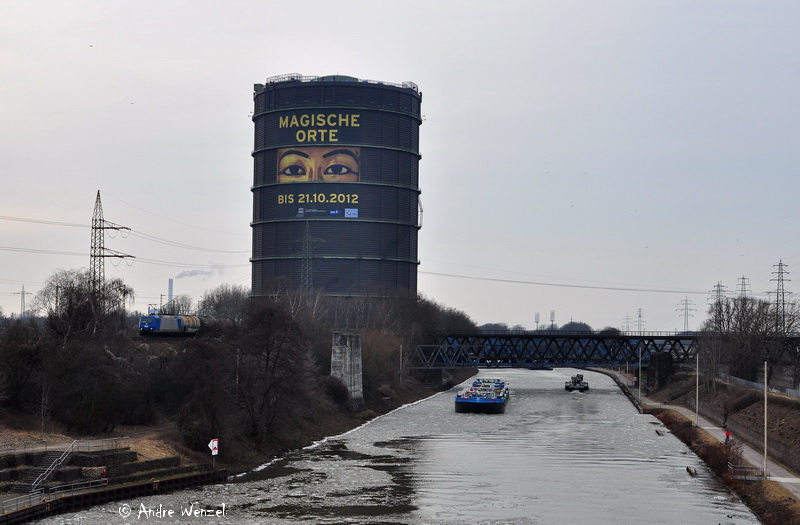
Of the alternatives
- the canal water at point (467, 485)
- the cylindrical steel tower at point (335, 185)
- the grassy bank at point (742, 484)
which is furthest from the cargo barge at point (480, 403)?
the cylindrical steel tower at point (335, 185)

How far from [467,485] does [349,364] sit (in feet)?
153

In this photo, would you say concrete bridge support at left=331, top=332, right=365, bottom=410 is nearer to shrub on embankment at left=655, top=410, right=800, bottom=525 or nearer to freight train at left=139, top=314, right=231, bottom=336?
freight train at left=139, top=314, right=231, bottom=336

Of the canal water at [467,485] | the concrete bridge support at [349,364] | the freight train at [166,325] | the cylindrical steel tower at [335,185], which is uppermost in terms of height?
the cylindrical steel tower at [335,185]

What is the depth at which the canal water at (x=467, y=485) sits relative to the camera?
50062 mm

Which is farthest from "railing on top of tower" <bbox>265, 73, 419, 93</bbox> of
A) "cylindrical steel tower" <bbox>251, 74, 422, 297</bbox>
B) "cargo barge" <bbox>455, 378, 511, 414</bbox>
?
"cargo barge" <bbox>455, 378, 511, 414</bbox>

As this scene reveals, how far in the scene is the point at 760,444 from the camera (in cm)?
7475

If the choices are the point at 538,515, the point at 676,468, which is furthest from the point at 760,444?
the point at 538,515

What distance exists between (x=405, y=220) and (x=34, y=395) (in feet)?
366

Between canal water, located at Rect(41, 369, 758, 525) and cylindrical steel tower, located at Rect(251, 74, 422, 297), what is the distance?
7700cm

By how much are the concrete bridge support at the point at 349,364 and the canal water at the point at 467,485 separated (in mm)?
9705

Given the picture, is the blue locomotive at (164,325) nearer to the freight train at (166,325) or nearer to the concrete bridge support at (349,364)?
the freight train at (166,325)

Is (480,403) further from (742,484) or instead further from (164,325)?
(742,484)

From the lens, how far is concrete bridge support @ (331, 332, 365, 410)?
10312 centimetres

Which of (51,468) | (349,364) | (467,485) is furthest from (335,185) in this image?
(51,468)
